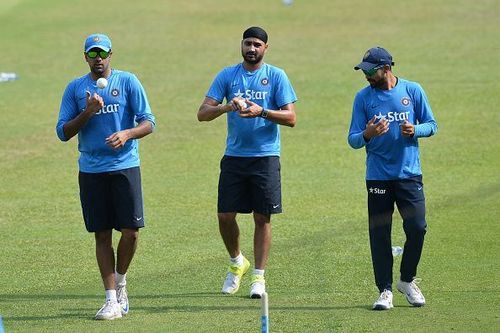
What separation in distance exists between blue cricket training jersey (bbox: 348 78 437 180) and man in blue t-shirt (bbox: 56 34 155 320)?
191cm

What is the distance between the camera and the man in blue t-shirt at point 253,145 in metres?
12.3

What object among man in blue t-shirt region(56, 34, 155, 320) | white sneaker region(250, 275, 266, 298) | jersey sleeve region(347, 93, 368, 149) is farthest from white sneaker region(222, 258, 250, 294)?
jersey sleeve region(347, 93, 368, 149)

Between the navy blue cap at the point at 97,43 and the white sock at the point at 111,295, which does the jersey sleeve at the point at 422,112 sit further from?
the white sock at the point at 111,295

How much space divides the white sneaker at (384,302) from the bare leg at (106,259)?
7.82ft

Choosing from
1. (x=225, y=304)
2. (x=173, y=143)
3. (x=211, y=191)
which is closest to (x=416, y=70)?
(x=173, y=143)

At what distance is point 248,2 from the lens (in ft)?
113

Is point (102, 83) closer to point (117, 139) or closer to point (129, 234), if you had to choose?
point (117, 139)

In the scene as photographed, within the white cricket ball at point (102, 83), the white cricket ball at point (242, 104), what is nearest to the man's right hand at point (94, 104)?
the white cricket ball at point (102, 83)

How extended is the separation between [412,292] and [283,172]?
8.03m

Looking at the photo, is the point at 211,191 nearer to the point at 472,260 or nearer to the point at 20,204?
the point at 20,204

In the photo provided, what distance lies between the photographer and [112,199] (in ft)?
38.0

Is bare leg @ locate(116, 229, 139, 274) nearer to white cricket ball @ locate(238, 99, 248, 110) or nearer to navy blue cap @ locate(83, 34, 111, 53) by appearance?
white cricket ball @ locate(238, 99, 248, 110)

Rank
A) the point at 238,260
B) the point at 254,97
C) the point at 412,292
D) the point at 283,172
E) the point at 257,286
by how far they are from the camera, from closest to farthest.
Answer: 1. the point at 412,292
2. the point at 257,286
3. the point at 254,97
4. the point at 238,260
5. the point at 283,172

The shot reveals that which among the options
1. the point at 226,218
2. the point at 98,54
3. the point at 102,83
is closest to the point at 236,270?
the point at 226,218
